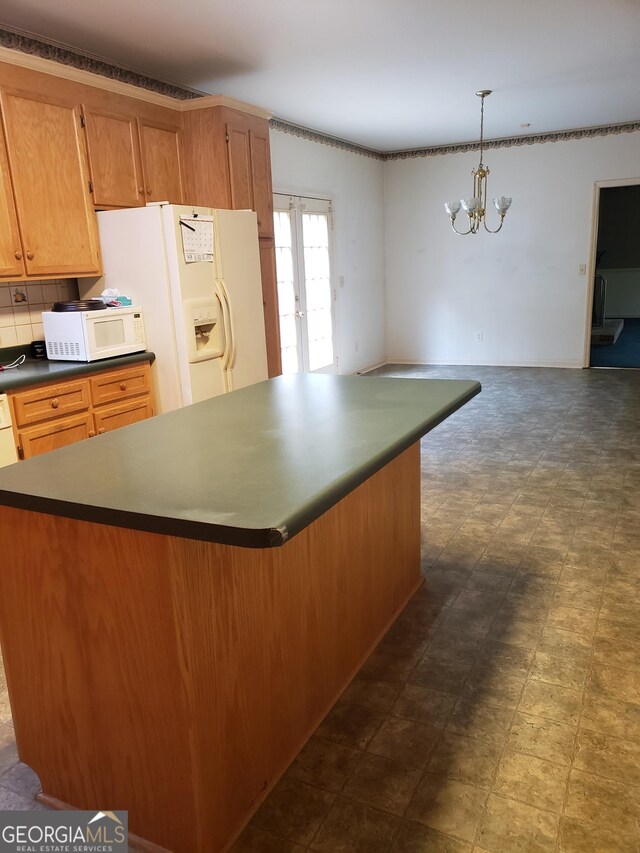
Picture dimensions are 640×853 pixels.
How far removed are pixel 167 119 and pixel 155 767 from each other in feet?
12.7

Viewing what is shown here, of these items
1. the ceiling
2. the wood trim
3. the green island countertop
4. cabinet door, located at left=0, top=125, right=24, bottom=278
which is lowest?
the wood trim

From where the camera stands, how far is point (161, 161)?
13.5 ft

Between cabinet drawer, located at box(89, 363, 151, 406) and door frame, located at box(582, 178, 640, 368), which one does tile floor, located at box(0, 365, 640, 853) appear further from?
door frame, located at box(582, 178, 640, 368)

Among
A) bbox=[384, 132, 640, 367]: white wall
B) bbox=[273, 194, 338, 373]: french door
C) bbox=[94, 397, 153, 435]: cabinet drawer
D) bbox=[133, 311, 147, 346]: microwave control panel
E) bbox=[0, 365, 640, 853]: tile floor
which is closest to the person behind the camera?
bbox=[0, 365, 640, 853]: tile floor

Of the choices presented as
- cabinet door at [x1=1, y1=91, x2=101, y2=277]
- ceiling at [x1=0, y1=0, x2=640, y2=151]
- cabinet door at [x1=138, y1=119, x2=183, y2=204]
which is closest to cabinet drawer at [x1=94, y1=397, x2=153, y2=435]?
cabinet door at [x1=1, y1=91, x2=101, y2=277]

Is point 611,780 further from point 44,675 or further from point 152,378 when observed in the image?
point 152,378

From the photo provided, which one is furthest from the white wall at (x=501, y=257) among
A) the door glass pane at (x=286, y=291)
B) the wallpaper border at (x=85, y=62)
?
the wallpaper border at (x=85, y=62)

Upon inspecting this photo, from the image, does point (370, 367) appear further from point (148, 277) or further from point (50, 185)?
point (50, 185)

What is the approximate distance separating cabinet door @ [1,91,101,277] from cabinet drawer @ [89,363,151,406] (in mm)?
626

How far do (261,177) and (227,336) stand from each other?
1.34m

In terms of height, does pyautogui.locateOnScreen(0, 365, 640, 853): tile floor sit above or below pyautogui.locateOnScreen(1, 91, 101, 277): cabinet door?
below

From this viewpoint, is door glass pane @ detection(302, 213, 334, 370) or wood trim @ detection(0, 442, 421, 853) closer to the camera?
wood trim @ detection(0, 442, 421, 853)

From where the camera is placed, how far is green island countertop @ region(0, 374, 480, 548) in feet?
4.06

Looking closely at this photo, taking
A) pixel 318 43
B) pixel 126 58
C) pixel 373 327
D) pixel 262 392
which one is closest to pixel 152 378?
pixel 262 392
